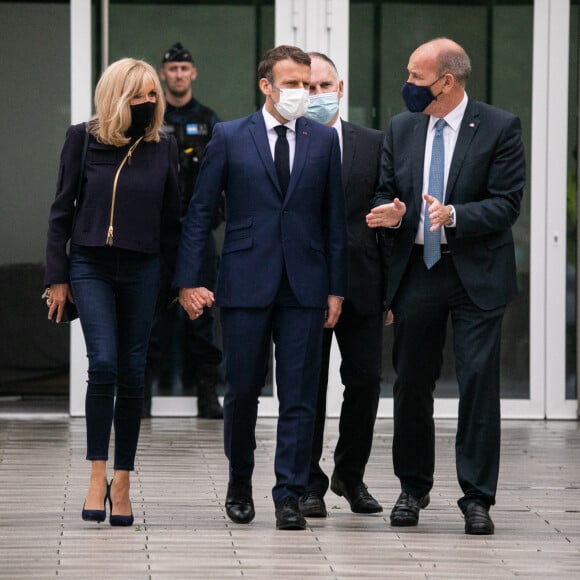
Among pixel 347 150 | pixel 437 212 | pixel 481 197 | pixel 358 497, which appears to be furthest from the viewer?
pixel 347 150

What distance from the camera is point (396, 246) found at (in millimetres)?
6430

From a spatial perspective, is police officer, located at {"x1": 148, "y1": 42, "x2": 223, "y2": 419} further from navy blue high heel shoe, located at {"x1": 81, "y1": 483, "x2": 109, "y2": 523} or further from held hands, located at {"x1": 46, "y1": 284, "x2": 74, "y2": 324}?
navy blue high heel shoe, located at {"x1": 81, "y1": 483, "x2": 109, "y2": 523}

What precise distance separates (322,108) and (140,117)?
Result: 937 millimetres

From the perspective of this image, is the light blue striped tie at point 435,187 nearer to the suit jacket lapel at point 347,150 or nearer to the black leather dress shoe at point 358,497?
the suit jacket lapel at point 347,150

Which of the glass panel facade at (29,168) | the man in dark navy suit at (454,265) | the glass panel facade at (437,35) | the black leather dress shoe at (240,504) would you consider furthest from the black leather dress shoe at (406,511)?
the glass panel facade at (29,168)

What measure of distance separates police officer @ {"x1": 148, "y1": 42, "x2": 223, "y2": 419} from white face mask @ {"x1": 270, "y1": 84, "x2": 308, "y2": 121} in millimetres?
3748

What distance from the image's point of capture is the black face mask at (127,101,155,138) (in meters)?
6.29

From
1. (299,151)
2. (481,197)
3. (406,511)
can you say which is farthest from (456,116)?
(406,511)

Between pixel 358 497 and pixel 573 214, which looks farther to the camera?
pixel 573 214

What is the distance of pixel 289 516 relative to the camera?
615cm

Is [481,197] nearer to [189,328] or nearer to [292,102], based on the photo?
[292,102]

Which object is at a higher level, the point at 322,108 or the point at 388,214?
the point at 322,108

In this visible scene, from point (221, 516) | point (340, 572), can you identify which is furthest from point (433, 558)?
point (221, 516)

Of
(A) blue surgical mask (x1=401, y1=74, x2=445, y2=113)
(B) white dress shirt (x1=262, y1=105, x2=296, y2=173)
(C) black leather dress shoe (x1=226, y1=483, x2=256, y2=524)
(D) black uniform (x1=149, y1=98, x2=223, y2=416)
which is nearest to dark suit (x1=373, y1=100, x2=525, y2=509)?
(A) blue surgical mask (x1=401, y1=74, x2=445, y2=113)
